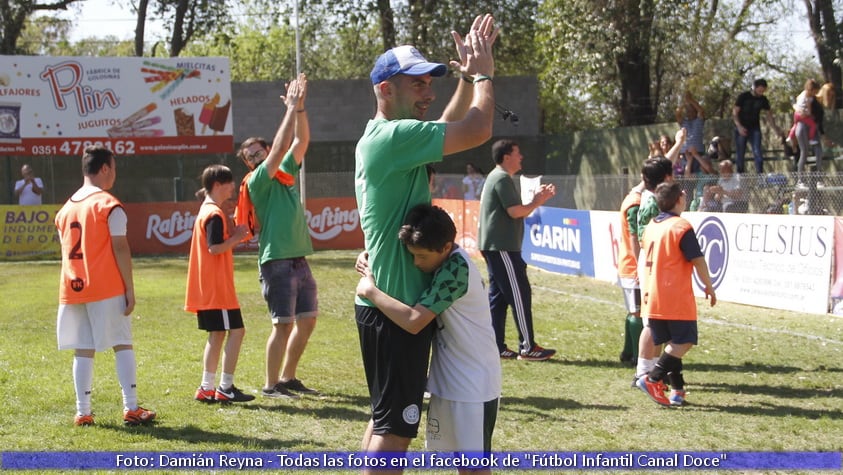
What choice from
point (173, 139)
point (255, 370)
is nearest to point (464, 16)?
point (173, 139)

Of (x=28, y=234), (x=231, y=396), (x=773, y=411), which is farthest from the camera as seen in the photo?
(x=28, y=234)

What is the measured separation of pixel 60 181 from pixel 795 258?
23915 mm

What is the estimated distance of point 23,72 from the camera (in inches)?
1015

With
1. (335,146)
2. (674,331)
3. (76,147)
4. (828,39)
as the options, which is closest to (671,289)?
(674,331)

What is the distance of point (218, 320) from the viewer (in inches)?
278

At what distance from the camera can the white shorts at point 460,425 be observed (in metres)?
3.97

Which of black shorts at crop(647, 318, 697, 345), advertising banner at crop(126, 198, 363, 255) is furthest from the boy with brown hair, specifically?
advertising banner at crop(126, 198, 363, 255)

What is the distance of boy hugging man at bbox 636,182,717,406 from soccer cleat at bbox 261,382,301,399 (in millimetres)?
2698

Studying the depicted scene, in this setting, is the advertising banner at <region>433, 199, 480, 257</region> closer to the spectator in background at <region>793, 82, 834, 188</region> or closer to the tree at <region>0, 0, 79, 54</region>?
the spectator in background at <region>793, 82, 834, 188</region>

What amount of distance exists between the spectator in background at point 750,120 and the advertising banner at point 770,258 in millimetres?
6389

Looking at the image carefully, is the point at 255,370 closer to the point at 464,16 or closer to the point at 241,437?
the point at 241,437

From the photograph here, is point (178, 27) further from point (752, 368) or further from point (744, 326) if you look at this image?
point (752, 368)

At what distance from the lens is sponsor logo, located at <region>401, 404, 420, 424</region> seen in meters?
3.94

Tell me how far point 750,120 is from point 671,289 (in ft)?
46.4
